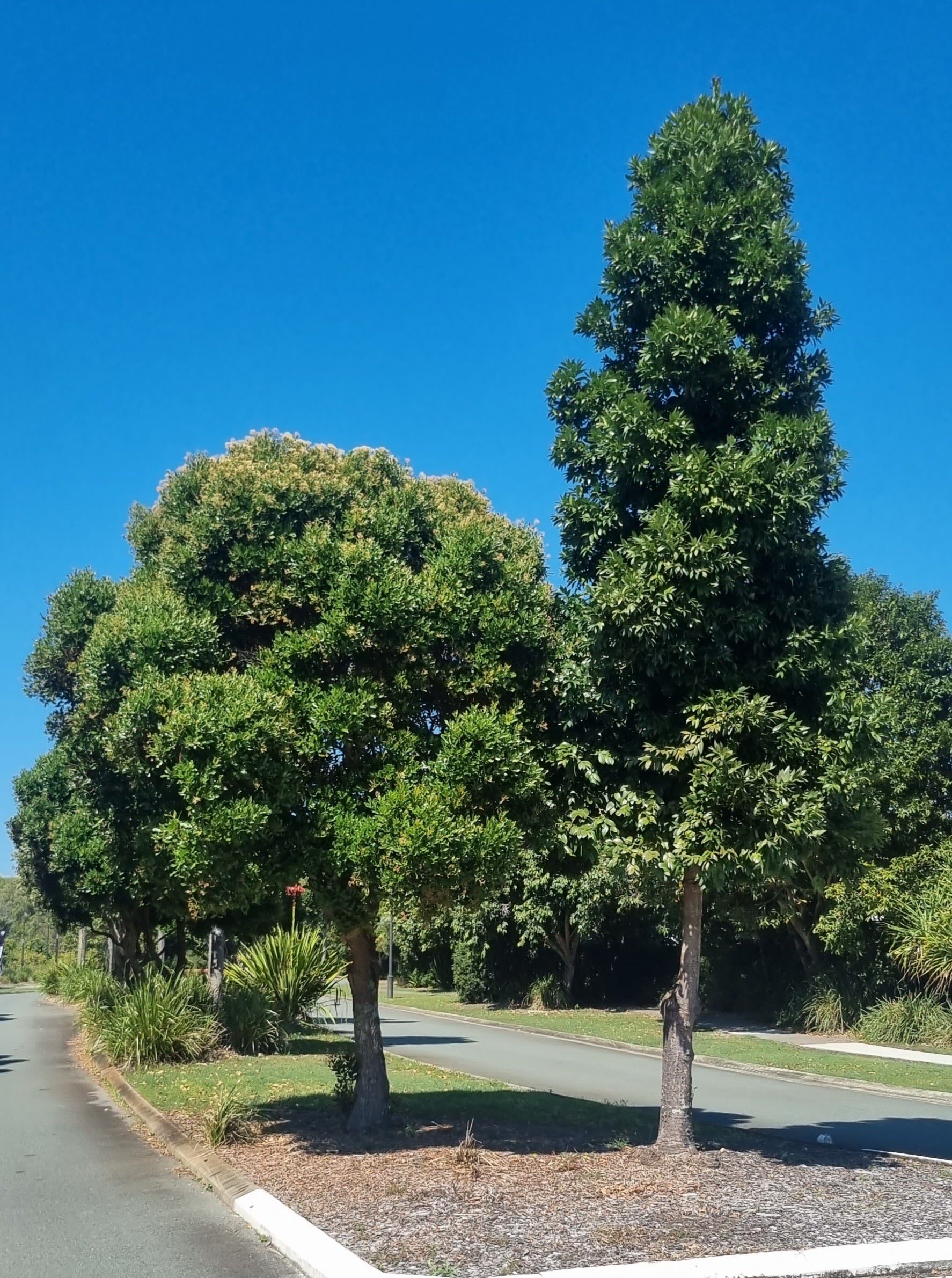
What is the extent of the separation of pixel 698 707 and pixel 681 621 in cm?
66

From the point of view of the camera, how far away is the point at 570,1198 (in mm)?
8062

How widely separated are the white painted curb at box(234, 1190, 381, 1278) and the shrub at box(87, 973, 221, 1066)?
331 inches

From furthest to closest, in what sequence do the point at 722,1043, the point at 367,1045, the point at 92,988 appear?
the point at 92,988
the point at 722,1043
the point at 367,1045

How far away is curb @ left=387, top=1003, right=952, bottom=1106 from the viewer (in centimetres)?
1589

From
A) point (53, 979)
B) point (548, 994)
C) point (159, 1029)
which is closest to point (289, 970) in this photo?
point (159, 1029)

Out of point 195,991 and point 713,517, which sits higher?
point 713,517

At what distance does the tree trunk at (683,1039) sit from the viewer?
9273 millimetres

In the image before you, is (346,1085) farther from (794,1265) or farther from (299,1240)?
(794,1265)

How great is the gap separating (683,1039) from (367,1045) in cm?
291

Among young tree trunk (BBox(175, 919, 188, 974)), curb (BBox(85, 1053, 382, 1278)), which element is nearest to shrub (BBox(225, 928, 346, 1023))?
young tree trunk (BBox(175, 919, 188, 974))

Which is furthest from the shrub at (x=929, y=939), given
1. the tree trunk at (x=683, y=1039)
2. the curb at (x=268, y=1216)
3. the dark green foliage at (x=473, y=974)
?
the dark green foliage at (x=473, y=974)

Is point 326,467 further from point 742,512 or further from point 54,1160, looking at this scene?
point 54,1160

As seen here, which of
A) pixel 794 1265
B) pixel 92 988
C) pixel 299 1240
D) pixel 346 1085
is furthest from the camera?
pixel 92 988

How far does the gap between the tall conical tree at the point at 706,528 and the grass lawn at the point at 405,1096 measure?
2.82m
